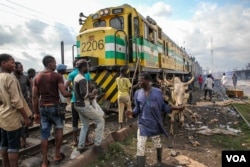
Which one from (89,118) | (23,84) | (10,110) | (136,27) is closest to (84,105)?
(89,118)

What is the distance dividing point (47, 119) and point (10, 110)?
999 millimetres

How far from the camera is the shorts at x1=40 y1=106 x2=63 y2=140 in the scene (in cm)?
487

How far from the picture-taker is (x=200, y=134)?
8.07 meters

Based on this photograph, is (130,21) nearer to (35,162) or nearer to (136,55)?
(136,55)

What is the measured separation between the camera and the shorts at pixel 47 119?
16.0 ft

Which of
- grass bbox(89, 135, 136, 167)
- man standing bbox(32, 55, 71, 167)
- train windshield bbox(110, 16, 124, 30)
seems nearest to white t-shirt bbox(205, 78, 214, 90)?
train windshield bbox(110, 16, 124, 30)

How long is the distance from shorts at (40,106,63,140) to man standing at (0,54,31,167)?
71 centimetres

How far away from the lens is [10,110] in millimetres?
4051

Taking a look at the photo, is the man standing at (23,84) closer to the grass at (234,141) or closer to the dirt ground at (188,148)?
the dirt ground at (188,148)

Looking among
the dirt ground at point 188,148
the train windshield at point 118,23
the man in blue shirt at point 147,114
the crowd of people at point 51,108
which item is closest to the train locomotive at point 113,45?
the train windshield at point 118,23

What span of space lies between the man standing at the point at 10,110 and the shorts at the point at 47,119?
2.31ft

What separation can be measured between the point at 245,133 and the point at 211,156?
2.69 meters

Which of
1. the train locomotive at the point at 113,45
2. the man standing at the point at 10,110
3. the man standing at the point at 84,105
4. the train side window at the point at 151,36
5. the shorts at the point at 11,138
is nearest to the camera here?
the man standing at the point at 10,110

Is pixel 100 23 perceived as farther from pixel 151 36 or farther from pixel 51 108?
pixel 51 108
